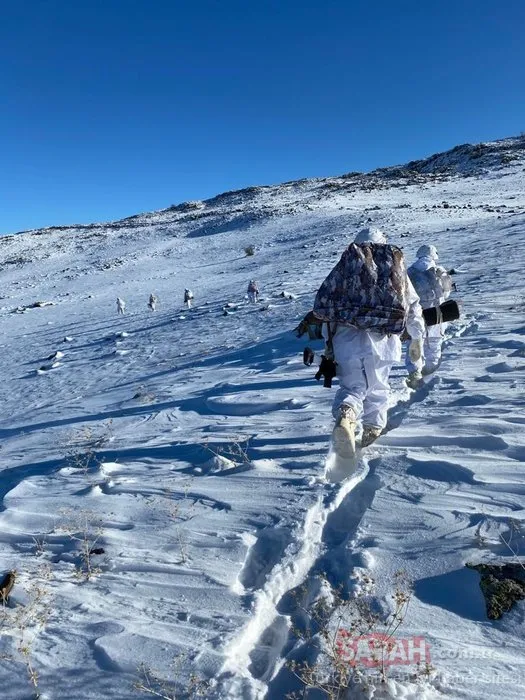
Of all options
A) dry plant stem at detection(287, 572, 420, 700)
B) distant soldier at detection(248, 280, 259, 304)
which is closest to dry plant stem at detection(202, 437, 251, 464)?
dry plant stem at detection(287, 572, 420, 700)

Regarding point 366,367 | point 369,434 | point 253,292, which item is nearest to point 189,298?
point 253,292

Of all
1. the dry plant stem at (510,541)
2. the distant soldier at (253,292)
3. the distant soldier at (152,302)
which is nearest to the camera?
the dry plant stem at (510,541)

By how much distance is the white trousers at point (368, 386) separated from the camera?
409 cm

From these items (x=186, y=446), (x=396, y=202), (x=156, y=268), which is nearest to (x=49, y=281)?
(x=156, y=268)

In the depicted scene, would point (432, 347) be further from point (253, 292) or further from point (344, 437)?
point (253, 292)

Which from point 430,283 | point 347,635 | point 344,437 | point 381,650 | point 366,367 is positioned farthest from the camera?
point 430,283

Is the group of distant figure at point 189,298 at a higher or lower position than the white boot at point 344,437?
higher

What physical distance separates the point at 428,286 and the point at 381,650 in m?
5.35

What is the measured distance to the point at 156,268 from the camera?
32.5m

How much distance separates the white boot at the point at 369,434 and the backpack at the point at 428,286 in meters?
3.06

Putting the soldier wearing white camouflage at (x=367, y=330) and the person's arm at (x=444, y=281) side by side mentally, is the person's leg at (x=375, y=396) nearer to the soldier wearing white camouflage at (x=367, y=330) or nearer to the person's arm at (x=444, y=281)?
the soldier wearing white camouflage at (x=367, y=330)

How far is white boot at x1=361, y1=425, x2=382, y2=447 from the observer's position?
3959mm

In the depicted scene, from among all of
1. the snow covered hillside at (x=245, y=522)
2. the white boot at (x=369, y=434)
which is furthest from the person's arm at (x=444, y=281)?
the white boot at (x=369, y=434)

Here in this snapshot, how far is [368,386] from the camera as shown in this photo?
4.15 m
